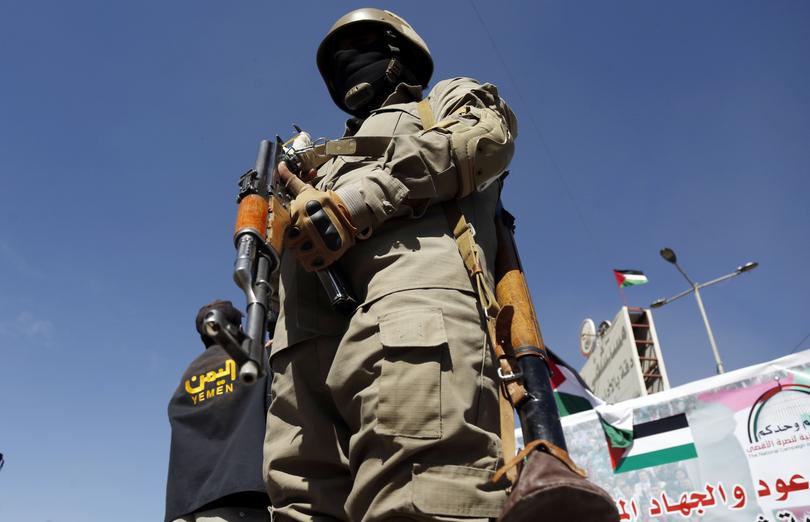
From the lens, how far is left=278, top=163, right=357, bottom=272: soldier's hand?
63.8 inches

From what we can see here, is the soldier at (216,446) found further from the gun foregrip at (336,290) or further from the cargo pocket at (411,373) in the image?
the cargo pocket at (411,373)

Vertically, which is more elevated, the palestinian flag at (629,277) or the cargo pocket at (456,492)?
the palestinian flag at (629,277)

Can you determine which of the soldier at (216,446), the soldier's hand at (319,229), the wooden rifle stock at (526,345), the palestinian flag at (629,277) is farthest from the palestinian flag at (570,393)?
the palestinian flag at (629,277)

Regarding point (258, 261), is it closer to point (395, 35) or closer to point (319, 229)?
point (319, 229)

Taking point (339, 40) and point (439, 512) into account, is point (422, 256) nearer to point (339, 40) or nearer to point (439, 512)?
point (439, 512)

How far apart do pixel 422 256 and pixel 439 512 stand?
2.47 ft

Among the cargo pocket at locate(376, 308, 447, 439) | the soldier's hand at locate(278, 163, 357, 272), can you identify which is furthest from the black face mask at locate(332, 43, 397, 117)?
the cargo pocket at locate(376, 308, 447, 439)

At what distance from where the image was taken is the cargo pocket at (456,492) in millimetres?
1265

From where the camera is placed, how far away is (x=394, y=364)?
1475mm

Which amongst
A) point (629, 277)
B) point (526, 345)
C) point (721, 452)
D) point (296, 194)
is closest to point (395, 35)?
point (296, 194)

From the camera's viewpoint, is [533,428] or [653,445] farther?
[653,445]

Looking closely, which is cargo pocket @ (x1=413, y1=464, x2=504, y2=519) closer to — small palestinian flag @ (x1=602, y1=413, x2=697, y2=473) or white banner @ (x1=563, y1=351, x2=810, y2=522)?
white banner @ (x1=563, y1=351, x2=810, y2=522)

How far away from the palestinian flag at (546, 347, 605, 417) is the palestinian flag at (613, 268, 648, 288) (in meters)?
14.2

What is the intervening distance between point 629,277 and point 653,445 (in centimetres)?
1620
